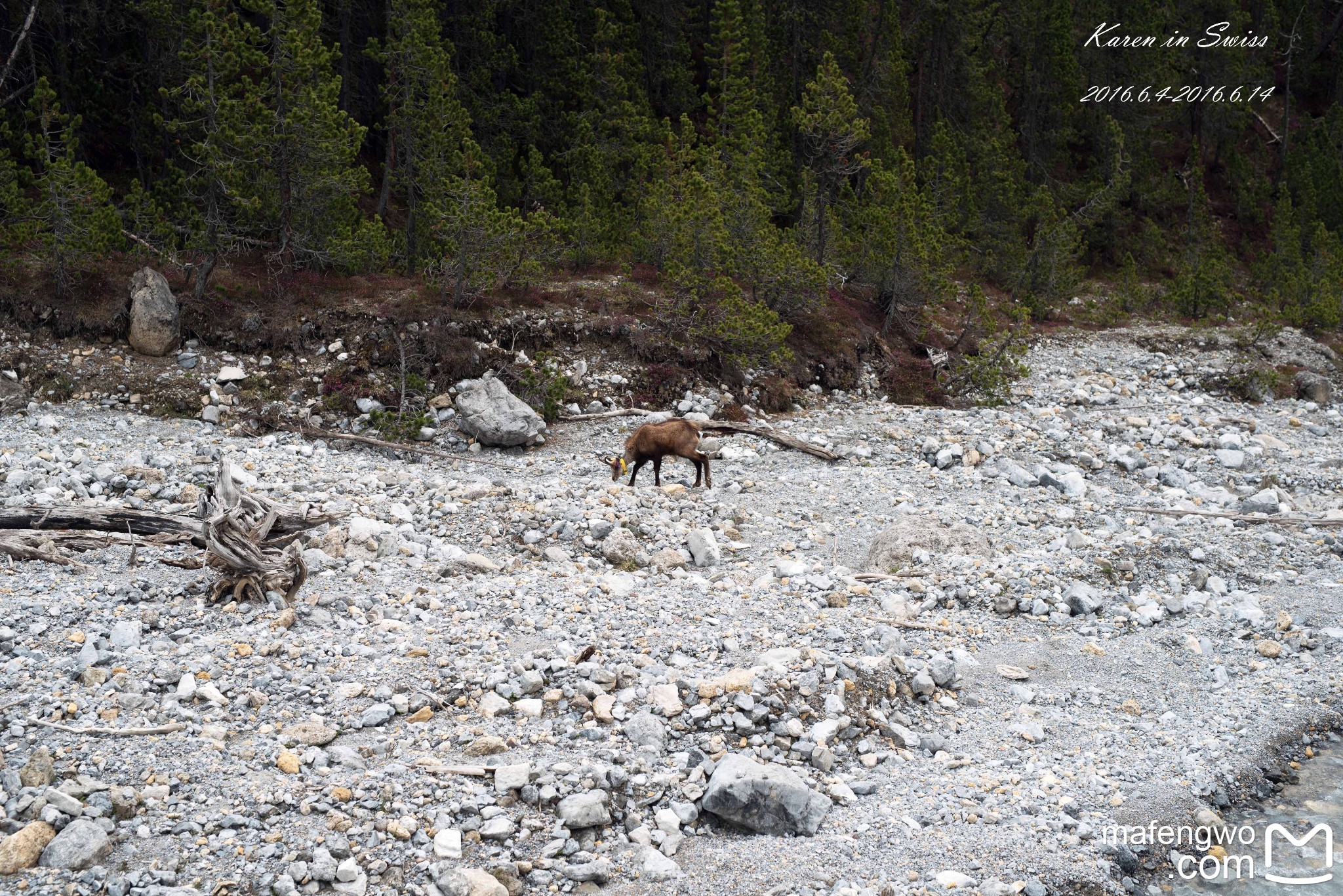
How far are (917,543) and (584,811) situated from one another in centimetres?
698

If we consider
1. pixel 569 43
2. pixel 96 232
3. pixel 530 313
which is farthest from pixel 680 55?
pixel 96 232

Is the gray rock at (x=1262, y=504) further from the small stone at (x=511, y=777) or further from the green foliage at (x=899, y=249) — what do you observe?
the small stone at (x=511, y=777)

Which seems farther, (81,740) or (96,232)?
(96,232)

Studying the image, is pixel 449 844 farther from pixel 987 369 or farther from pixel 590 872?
pixel 987 369

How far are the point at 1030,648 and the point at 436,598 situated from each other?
6.25 meters

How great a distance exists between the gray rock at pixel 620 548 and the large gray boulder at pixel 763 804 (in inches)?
202

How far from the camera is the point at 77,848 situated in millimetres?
5570

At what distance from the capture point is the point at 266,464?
14578mm

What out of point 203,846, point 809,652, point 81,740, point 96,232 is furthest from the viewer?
point 96,232

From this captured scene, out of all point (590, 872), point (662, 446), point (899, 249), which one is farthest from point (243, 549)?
point (899, 249)

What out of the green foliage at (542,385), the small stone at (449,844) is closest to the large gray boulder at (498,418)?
the green foliage at (542,385)

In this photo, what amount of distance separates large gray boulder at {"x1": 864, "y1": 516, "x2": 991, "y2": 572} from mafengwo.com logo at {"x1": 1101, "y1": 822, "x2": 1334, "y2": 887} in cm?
499

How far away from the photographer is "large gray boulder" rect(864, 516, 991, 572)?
474 inches

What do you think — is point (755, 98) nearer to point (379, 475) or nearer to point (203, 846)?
point (379, 475)
